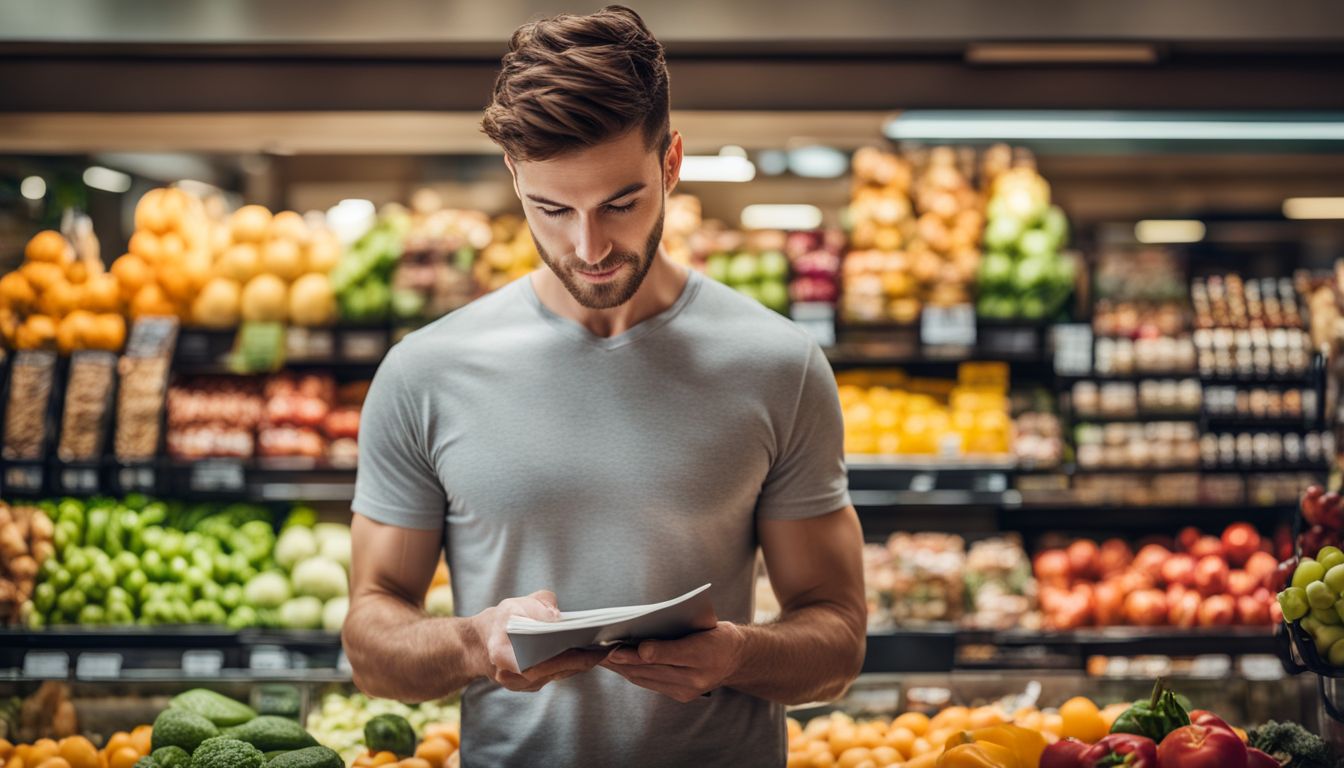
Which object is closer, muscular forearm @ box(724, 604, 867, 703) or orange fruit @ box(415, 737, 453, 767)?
muscular forearm @ box(724, 604, 867, 703)

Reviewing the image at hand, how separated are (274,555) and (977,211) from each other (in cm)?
299

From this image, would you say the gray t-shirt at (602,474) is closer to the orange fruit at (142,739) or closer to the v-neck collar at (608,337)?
the v-neck collar at (608,337)

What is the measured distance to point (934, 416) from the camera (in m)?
4.46

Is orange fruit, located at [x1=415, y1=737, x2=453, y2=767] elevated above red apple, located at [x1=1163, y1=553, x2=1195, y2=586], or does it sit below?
below

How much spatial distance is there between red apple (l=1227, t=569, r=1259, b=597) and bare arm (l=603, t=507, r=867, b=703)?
114 inches

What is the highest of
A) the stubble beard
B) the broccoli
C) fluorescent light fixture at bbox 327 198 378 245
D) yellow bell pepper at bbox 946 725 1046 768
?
fluorescent light fixture at bbox 327 198 378 245

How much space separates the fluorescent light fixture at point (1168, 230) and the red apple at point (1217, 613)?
2102 millimetres

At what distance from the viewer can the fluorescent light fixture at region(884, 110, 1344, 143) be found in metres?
3.89

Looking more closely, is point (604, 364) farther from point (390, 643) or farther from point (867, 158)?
point (867, 158)

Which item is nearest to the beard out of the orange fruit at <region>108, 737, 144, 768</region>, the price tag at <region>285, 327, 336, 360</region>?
the orange fruit at <region>108, 737, 144, 768</region>

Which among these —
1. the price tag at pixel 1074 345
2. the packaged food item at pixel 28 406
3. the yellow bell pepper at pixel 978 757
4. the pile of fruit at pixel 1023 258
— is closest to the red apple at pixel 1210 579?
the price tag at pixel 1074 345

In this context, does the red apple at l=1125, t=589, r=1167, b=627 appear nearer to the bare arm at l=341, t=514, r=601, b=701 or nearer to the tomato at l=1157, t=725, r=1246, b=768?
the tomato at l=1157, t=725, r=1246, b=768

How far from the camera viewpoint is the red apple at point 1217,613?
4238mm

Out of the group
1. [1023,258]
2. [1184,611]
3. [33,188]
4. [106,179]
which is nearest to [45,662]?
[33,188]
